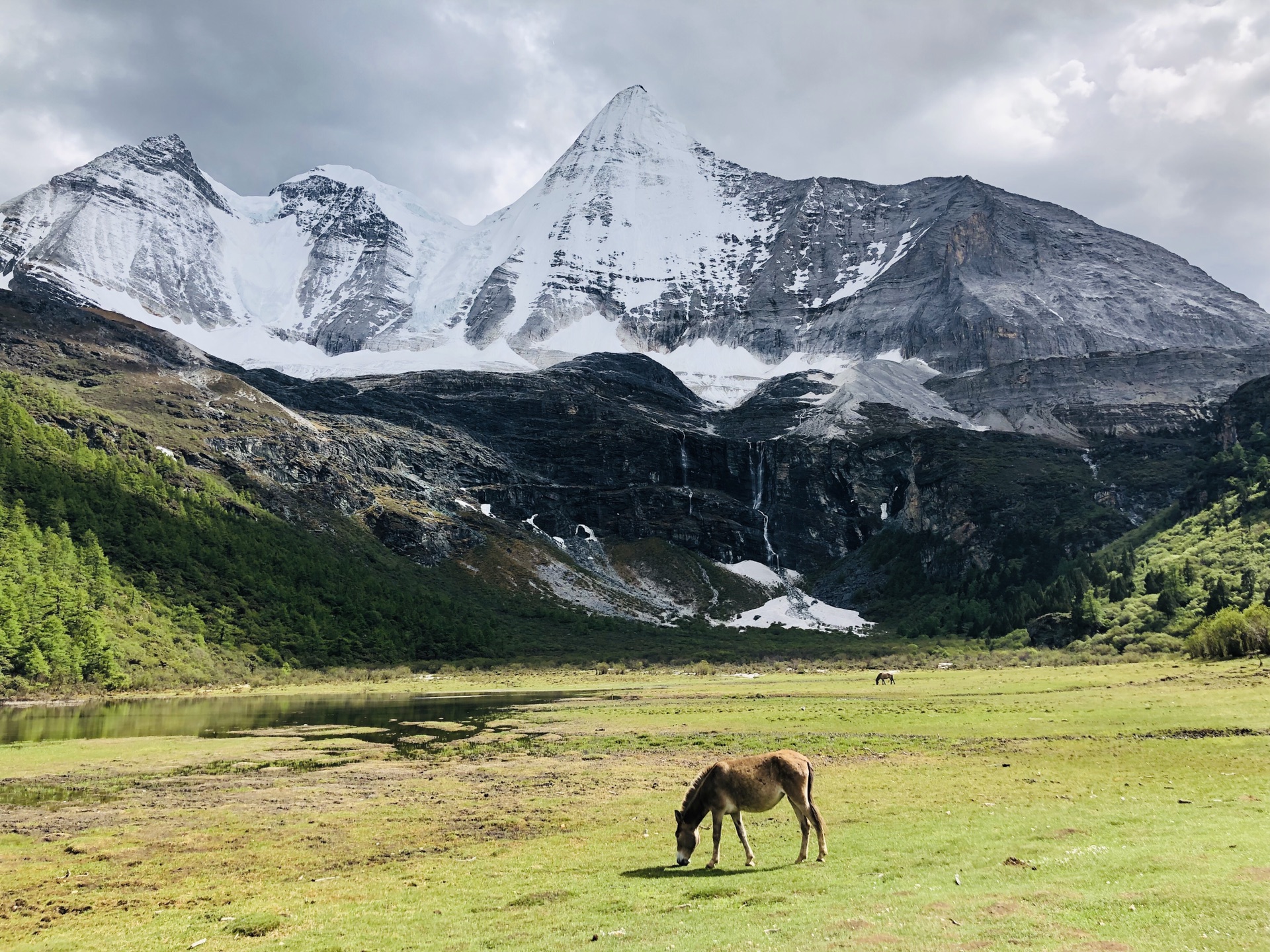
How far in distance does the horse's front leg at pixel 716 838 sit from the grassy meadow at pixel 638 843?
40 cm

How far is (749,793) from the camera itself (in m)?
19.0

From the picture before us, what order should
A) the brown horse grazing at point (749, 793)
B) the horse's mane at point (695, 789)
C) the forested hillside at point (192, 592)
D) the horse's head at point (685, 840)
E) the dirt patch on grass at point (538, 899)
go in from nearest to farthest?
1. the dirt patch on grass at point (538, 899)
2. the brown horse grazing at point (749, 793)
3. the horse's head at point (685, 840)
4. the horse's mane at point (695, 789)
5. the forested hillside at point (192, 592)

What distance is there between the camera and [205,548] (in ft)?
461

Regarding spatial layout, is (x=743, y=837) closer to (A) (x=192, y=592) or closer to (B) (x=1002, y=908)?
(B) (x=1002, y=908)

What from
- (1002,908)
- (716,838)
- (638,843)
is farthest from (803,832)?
(1002,908)

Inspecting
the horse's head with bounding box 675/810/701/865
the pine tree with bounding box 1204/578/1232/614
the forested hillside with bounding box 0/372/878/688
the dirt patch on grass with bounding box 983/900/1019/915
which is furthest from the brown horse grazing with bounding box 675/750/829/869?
the pine tree with bounding box 1204/578/1232/614

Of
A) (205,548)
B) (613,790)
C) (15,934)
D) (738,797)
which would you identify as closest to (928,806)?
(738,797)

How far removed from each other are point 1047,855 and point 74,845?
24814 mm

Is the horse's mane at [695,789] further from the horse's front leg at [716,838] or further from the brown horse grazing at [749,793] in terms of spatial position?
the horse's front leg at [716,838]

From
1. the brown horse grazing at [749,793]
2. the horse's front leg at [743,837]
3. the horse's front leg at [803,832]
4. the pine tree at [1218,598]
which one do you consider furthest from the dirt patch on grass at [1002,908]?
the pine tree at [1218,598]

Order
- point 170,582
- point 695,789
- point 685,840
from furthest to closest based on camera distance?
point 170,582 < point 695,789 < point 685,840

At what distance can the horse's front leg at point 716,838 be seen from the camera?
63.2 feet

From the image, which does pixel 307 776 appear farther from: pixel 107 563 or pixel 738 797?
pixel 107 563

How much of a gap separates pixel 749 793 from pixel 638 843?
5330mm
